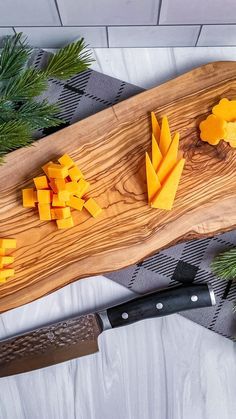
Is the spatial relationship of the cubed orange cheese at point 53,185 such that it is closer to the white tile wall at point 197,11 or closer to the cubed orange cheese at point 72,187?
the cubed orange cheese at point 72,187

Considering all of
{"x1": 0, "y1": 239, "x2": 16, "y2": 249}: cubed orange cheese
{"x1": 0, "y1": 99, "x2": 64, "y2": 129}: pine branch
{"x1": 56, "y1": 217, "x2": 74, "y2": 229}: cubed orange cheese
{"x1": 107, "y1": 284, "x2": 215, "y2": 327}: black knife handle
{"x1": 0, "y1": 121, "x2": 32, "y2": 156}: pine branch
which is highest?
{"x1": 0, "y1": 99, "x2": 64, "y2": 129}: pine branch

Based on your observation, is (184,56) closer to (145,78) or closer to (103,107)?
(145,78)

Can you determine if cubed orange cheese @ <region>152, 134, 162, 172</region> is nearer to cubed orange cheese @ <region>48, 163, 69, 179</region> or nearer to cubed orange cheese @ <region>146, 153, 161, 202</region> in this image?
cubed orange cheese @ <region>146, 153, 161, 202</region>

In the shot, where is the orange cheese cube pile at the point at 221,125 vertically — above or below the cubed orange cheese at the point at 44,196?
above

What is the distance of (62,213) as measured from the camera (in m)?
0.88

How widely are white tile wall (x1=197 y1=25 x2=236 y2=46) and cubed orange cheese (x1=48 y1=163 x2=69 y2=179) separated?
0.37 meters

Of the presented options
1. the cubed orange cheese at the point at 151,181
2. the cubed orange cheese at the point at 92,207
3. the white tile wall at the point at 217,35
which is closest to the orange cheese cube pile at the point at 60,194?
the cubed orange cheese at the point at 92,207

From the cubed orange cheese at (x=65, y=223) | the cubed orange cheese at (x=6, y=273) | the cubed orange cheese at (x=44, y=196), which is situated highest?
the cubed orange cheese at (x=44, y=196)

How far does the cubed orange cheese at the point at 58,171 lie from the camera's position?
0.86 metres

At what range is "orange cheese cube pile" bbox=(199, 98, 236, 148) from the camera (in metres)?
0.87

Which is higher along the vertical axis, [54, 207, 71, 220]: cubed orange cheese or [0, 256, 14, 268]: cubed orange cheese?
[54, 207, 71, 220]: cubed orange cheese

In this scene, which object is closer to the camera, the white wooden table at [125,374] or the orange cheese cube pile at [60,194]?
the orange cheese cube pile at [60,194]

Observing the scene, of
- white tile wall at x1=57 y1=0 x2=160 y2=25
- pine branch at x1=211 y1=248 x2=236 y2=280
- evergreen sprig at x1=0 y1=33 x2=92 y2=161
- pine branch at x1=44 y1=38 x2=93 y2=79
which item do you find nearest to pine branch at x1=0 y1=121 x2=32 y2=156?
evergreen sprig at x1=0 y1=33 x2=92 y2=161

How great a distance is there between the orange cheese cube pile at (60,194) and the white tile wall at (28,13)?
0.25 m
